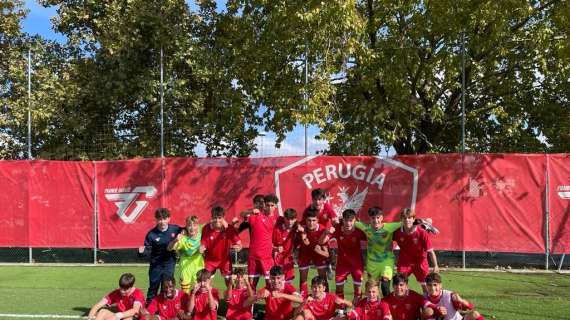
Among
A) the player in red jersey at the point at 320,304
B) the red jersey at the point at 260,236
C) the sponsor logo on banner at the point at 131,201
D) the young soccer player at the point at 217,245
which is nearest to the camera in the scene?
the player in red jersey at the point at 320,304

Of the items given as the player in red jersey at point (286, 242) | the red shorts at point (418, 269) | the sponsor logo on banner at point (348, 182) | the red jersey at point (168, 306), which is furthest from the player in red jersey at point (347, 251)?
the sponsor logo on banner at point (348, 182)

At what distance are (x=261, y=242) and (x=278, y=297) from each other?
141 cm

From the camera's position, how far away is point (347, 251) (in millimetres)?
7367

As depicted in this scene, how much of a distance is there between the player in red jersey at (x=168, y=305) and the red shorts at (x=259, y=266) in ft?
4.64

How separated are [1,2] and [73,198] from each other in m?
8.14

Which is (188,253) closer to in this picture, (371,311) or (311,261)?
(311,261)

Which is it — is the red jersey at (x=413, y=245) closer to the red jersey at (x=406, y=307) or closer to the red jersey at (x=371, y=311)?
the red jersey at (x=406, y=307)

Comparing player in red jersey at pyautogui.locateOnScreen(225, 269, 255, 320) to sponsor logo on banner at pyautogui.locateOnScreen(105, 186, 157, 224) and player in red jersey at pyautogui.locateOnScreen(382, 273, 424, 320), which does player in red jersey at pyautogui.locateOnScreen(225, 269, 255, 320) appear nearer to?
player in red jersey at pyautogui.locateOnScreen(382, 273, 424, 320)

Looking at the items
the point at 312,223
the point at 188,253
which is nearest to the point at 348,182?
the point at 312,223

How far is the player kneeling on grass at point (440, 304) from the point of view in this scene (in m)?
5.83

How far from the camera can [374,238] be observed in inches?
285

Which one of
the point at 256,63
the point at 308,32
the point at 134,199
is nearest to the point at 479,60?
the point at 308,32

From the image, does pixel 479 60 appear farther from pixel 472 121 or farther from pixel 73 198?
pixel 73 198

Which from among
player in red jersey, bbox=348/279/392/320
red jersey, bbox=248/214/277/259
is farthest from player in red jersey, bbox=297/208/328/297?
player in red jersey, bbox=348/279/392/320
